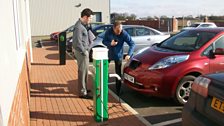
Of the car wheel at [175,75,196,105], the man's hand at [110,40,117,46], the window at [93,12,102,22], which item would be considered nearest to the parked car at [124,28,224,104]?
the car wheel at [175,75,196,105]

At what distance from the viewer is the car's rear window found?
19.3 ft

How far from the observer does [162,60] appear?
5.59 metres

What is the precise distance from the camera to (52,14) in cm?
2819

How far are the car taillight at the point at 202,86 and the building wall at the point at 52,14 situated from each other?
1022 inches

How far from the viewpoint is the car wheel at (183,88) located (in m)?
5.50

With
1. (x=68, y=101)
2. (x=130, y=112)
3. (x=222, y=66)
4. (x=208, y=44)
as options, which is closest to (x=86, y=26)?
(x=68, y=101)

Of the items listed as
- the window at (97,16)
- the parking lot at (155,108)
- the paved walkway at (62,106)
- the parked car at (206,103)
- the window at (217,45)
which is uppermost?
the window at (97,16)

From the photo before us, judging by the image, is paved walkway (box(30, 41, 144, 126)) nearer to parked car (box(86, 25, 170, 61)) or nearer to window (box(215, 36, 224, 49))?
window (box(215, 36, 224, 49))

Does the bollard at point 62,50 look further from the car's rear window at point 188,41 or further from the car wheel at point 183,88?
the car wheel at point 183,88

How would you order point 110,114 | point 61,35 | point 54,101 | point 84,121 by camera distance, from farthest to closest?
point 61,35, point 54,101, point 110,114, point 84,121

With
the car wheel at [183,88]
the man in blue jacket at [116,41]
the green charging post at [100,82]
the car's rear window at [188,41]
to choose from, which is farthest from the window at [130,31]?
the green charging post at [100,82]

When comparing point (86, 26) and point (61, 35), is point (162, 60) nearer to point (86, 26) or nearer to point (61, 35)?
point (86, 26)

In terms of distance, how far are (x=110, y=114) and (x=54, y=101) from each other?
4.72ft

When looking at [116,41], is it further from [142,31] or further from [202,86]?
[142,31]
